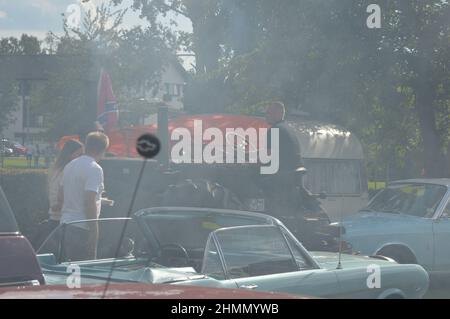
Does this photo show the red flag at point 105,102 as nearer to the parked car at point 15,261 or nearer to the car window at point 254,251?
the car window at point 254,251

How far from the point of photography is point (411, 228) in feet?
35.4

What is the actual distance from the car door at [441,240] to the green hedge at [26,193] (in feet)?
19.7

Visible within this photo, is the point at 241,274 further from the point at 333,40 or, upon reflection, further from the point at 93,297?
the point at 333,40

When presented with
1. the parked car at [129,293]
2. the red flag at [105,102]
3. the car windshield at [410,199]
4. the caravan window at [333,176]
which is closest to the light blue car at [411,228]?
the car windshield at [410,199]

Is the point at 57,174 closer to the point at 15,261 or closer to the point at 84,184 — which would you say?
the point at 84,184

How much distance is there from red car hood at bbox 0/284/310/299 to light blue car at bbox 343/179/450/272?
7020mm

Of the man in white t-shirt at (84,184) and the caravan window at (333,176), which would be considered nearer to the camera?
the man in white t-shirt at (84,184)

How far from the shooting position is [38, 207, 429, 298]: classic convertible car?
569cm

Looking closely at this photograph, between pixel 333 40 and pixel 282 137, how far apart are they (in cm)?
684

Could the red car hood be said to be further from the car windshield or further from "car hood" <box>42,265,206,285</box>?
the car windshield

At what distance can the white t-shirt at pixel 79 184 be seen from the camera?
7.72 meters

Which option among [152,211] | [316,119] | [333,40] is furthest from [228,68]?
[152,211]

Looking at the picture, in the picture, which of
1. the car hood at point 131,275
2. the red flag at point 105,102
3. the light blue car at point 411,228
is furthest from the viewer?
the red flag at point 105,102

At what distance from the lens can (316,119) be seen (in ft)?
64.9
